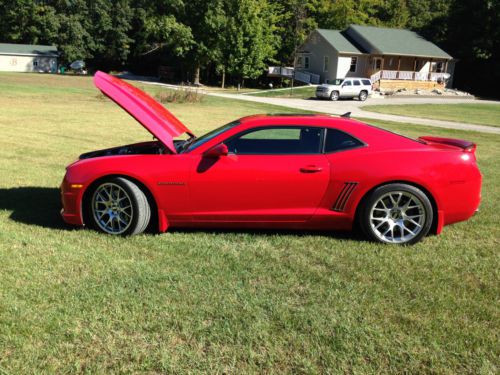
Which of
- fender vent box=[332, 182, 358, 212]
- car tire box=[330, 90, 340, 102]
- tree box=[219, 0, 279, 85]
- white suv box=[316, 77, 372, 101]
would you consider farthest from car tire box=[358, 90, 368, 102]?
fender vent box=[332, 182, 358, 212]

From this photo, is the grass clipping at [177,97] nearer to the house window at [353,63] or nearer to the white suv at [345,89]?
the white suv at [345,89]

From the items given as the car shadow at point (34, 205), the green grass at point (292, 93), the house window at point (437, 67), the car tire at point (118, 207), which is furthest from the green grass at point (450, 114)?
the house window at point (437, 67)

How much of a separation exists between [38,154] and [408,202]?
796 centimetres

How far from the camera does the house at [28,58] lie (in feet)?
→ 233

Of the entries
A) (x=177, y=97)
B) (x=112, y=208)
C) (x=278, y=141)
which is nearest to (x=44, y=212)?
(x=112, y=208)

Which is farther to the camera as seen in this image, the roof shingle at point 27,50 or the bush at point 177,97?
the roof shingle at point 27,50

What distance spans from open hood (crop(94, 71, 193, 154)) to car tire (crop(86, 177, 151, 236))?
2.04ft

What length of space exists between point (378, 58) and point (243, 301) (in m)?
54.5

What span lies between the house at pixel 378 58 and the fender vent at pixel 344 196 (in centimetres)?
4818

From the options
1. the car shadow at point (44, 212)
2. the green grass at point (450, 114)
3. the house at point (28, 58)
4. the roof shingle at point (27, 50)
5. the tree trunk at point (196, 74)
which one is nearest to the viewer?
the car shadow at point (44, 212)

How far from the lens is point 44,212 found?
6.03m

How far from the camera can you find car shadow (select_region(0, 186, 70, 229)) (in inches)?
223

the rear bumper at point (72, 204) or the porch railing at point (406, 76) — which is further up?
the porch railing at point (406, 76)

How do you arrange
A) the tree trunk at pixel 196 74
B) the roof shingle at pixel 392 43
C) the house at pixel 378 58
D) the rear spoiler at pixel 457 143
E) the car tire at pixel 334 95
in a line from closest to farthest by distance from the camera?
the rear spoiler at pixel 457 143, the car tire at pixel 334 95, the house at pixel 378 58, the roof shingle at pixel 392 43, the tree trunk at pixel 196 74
